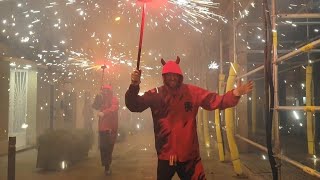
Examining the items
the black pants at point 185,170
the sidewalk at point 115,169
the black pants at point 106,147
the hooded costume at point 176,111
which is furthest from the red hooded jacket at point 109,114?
the black pants at point 185,170

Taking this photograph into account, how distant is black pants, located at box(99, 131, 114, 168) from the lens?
797 centimetres

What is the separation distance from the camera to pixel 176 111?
14.8 feet

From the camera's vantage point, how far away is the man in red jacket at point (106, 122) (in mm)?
8271

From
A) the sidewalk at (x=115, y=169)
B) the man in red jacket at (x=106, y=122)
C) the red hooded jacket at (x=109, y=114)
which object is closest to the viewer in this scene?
the sidewalk at (x=115, y=169)

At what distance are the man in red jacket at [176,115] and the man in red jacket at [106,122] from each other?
374cm

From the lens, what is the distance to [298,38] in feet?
36.6

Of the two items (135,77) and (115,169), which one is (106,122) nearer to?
(115,169)

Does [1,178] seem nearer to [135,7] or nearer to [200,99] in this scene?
[200,99]

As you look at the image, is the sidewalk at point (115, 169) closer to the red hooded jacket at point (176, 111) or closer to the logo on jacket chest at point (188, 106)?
the red hooded jacket at point (176, 111)

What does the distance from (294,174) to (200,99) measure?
3420 millimetres

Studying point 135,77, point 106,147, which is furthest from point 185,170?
point 106,147

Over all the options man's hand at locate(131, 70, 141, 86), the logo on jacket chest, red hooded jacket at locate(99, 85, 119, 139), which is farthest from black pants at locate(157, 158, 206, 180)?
red hooded jacket at locate(99, 85, 119, 139)

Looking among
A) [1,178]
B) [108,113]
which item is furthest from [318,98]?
[1,178]

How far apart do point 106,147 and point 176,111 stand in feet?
13.4
